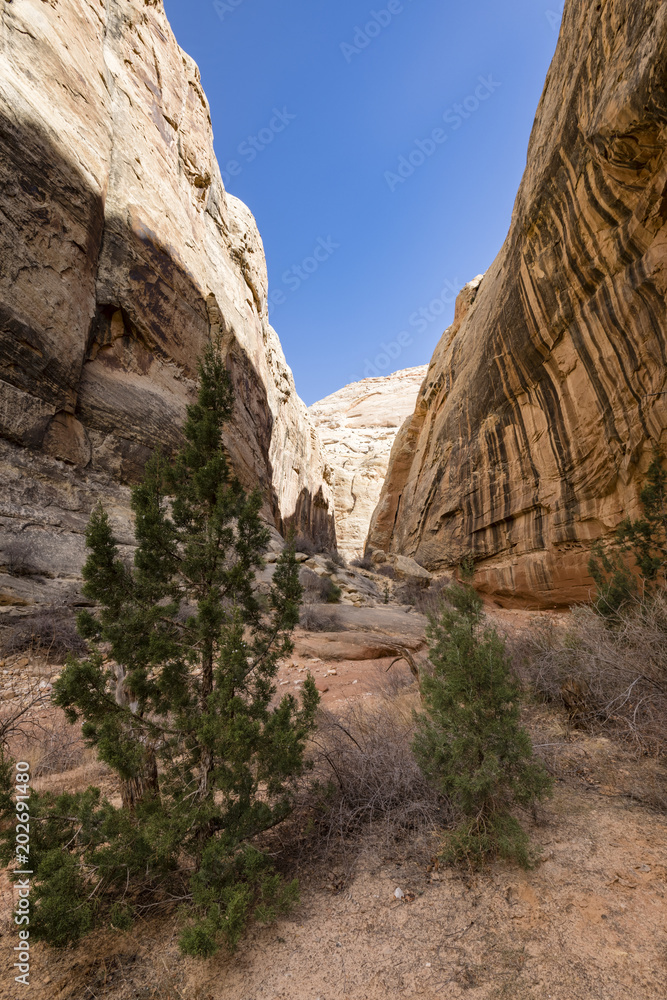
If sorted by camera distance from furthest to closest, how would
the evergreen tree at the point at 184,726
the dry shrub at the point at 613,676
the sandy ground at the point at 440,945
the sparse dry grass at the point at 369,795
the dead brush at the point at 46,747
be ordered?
the dead brush at the point at 46,747 → the dry shrub at the point at 613,676 → the sparse dry grass at the point at 369,795 → the evergreen tree at the point at 184,726 → the sandy ground at the point at 440,945

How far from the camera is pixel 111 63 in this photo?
43.8 ft

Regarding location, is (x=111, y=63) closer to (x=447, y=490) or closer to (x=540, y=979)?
(x=447, y=490)

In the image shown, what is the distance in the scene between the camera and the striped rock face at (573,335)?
6719 mm

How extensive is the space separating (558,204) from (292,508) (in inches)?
730

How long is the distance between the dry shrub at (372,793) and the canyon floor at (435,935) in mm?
105

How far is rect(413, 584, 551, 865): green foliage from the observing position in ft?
8.27

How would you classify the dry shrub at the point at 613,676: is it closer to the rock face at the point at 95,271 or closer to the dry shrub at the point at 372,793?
the dry shrub at the point at 372,793

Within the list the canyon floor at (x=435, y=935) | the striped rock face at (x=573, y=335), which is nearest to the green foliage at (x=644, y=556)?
the striped rock face at (x=573, y=335)

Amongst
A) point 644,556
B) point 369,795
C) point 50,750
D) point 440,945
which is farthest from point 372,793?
point 644,556

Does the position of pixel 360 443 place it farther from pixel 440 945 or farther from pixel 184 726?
pixel 440 945

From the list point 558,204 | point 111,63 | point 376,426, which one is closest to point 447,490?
point 558,204

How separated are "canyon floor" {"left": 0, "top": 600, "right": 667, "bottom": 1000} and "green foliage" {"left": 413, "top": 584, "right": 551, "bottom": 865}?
0.18m

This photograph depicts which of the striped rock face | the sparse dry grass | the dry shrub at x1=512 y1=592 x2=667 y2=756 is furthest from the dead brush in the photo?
the striped rock face

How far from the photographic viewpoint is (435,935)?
2090 mm
